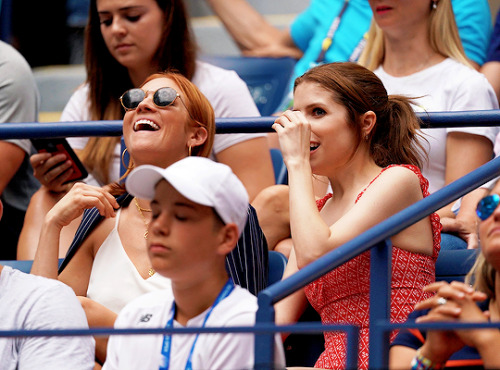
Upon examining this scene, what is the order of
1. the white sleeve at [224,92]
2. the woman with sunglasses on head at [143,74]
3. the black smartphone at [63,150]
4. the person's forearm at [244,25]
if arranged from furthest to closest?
the person's forearm at [244,25] < the white sleeve at [224,92] < the woman with sunglasses on head at [143,74] < the black smartphone at [63,150]

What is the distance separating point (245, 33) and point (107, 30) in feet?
5.45

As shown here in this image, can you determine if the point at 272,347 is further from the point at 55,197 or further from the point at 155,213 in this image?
the point at 55,197

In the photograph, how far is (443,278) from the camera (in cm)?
318

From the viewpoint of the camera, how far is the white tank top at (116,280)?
10.3 feet

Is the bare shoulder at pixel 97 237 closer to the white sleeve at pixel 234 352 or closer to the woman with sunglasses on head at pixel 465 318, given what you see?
the white sleeve at pixel 234 352

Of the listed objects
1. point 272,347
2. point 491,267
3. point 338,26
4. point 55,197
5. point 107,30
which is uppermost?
point 338,26

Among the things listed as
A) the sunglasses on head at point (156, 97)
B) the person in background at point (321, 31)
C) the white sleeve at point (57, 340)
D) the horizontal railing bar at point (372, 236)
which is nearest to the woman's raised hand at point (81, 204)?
the sunglasses on head at point (156, 97)

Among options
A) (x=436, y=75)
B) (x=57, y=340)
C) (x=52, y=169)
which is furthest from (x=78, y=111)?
(x=57, y=340)

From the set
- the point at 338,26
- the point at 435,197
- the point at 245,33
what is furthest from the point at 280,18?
the point at 435,197

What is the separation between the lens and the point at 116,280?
3.18m

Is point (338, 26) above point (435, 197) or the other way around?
above

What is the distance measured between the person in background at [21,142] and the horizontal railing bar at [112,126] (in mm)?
696

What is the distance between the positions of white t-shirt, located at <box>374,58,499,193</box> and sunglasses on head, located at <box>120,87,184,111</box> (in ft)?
3.28

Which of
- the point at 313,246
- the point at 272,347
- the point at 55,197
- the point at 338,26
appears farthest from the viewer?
the point at 338,26
